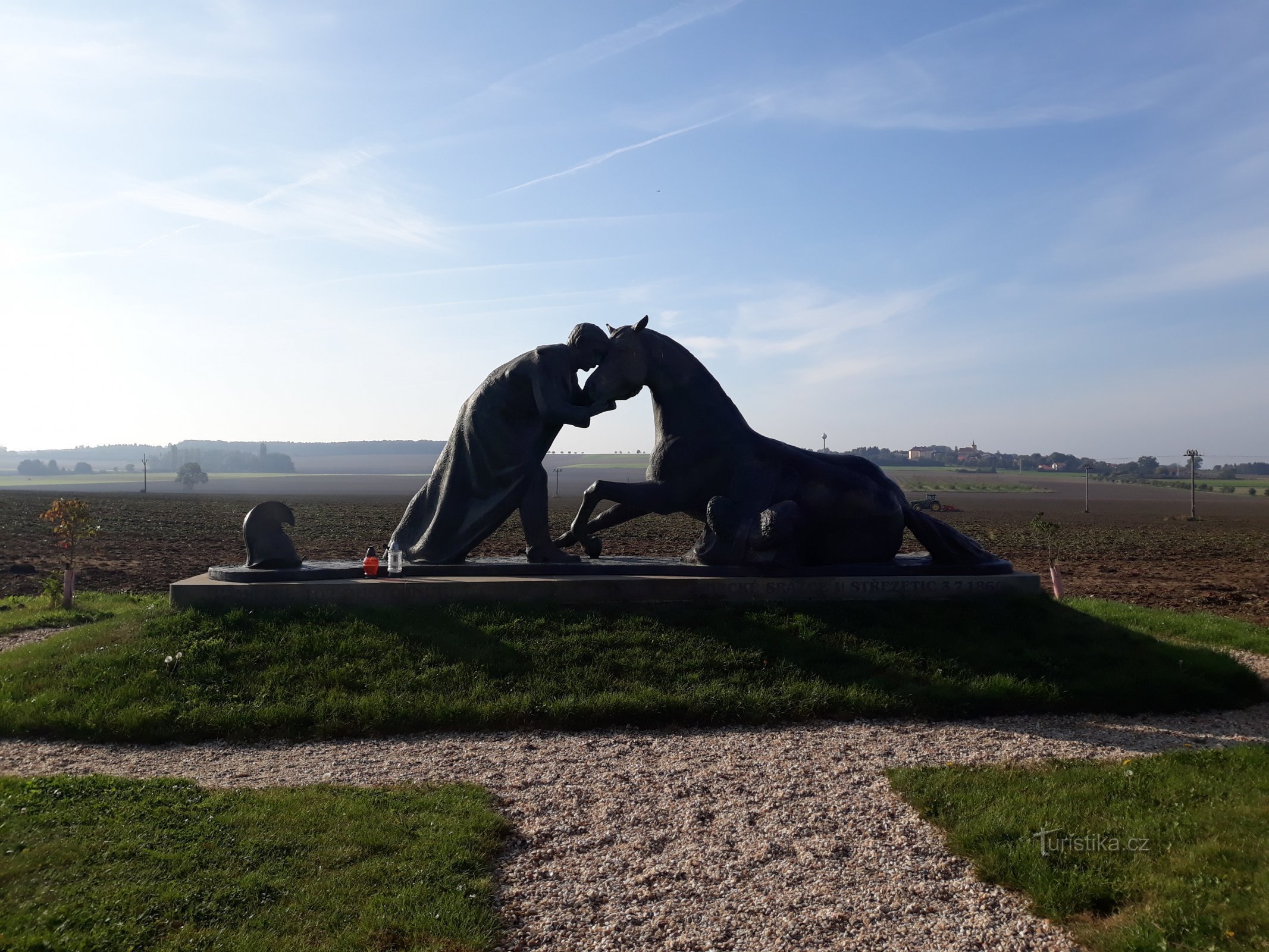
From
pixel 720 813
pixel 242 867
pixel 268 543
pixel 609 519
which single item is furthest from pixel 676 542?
pixel 242 867

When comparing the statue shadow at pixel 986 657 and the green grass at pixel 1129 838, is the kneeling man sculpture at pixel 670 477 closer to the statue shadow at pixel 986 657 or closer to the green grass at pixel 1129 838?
the statue shadow at pixel 986 657

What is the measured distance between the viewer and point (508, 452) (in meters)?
10.5

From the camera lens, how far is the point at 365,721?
25.2 feet

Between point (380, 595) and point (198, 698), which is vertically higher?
point (380, 595)

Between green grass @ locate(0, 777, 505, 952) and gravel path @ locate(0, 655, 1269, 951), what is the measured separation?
0.37m

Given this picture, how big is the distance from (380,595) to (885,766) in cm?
562

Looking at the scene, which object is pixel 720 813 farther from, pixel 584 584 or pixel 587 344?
pixel 587 344

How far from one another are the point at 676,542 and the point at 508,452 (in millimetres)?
19124

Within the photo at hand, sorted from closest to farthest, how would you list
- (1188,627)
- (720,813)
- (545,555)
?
(720,813) < (545,555) < (1188,627)

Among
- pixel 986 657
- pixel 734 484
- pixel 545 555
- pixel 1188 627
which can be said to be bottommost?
pixel 1188 627

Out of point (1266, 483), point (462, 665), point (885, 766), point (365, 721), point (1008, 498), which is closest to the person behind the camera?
point (885, 766)

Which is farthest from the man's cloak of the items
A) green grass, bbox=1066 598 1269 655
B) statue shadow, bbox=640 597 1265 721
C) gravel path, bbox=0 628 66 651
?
green grass, bbox=1066 598 1269 655

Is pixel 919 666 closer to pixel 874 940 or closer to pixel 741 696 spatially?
pixel 741 696

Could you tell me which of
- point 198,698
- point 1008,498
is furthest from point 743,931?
point 1008,498
